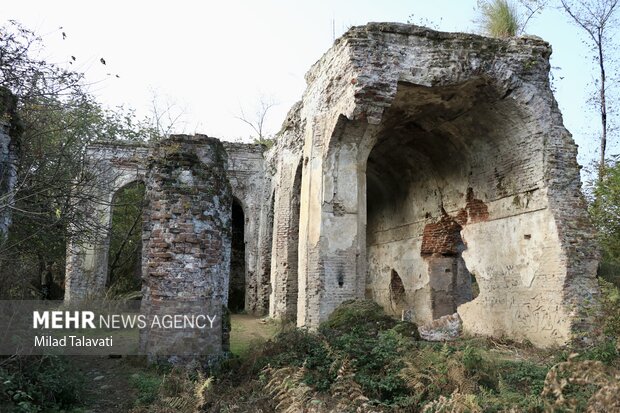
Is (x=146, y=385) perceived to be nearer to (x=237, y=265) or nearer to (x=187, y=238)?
(x=187, y=238)

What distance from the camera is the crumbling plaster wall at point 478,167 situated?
9.11 metres

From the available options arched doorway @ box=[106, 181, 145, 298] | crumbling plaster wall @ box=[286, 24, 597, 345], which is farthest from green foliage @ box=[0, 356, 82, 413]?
arched doorway @ box=[106, 181, 145, 298]

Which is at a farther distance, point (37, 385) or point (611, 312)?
point (611, 312)

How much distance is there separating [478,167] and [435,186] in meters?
1.86

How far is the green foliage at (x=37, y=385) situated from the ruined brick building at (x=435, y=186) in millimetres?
1339

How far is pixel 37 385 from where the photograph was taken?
4949mm

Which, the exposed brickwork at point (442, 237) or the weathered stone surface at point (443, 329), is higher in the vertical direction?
the exposed brickwork at point (442, 237)

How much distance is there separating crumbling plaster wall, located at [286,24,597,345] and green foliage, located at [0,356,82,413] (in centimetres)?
508

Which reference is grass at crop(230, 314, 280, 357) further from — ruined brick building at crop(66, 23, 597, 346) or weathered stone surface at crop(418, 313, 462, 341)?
weathered stone surface at crop(418, 313, 462, 341)

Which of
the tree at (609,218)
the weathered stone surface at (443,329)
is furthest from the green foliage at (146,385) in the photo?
the tree at (609,218)

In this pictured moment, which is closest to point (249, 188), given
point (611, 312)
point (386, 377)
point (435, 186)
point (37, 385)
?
point (435, 186)

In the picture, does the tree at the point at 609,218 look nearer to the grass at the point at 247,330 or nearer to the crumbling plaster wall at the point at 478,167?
the crumbling plaster wall at the point at 478,167


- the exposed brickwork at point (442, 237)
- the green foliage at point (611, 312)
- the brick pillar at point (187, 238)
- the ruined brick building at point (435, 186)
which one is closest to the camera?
the brick pillar at point (187, 238)

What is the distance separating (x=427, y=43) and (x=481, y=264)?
14.9 ft
